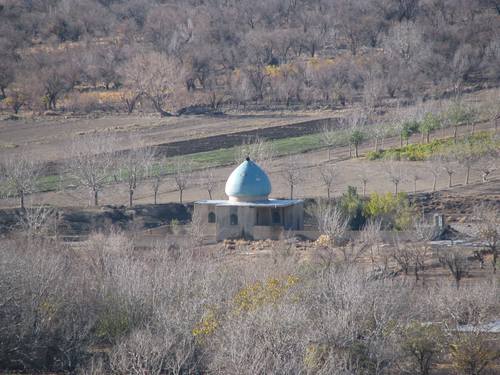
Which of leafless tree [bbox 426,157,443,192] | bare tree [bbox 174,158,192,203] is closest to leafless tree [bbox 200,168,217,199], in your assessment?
bare tree [bbox 174,158,192,203]

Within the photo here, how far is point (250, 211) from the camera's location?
1492 inches

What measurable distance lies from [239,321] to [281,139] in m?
39.0

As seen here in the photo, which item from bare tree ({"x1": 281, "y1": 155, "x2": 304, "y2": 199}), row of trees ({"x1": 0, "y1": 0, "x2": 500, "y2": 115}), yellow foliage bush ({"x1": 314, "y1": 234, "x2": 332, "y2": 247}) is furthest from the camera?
row of trees ({"x1": 0, "y1": 0, "x2": 500, "y2": 115})

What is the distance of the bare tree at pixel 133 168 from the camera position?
145 feet

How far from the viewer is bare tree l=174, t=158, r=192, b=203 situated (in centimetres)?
4478

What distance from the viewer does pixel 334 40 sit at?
315ft

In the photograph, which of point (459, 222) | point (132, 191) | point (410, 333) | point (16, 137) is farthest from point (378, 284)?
point (16, 137)

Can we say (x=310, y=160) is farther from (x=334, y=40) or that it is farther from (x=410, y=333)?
(x=334, y=40)

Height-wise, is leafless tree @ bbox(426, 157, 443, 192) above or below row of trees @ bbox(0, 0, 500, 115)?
below

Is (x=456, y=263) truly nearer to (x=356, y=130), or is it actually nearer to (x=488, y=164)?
(x=488, y=164)

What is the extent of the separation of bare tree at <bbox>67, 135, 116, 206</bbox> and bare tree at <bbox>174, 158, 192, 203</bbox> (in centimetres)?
251

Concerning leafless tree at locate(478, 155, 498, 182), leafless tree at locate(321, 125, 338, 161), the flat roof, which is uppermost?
leafless tree at locate(321, 125, 338, 161)

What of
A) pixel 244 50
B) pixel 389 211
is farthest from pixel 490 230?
pixel 244 50

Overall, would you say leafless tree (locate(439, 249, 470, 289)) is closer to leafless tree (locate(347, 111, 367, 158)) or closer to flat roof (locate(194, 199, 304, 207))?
flat roof (locate(194, 199, 304, 207))
